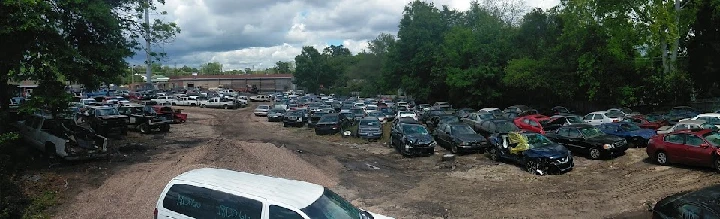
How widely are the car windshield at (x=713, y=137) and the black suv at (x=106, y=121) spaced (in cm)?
2574

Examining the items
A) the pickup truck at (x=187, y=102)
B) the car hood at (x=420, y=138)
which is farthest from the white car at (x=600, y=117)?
the pickup truck at (x=187, y=102)

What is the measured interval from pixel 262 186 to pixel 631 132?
726 inches

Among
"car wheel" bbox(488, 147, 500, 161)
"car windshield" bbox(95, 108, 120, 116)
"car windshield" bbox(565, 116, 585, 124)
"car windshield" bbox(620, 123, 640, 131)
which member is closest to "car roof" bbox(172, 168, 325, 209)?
"car wheel" bbox(488, 147, 500, 161)

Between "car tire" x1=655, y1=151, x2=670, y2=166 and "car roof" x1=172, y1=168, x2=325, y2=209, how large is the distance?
13592mm

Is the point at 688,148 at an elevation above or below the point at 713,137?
below

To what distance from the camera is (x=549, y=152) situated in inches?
645

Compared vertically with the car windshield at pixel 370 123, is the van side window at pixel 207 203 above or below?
above

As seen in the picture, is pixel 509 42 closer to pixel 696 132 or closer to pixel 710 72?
pixel 710 72

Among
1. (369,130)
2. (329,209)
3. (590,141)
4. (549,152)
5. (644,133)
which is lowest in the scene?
(369,130)

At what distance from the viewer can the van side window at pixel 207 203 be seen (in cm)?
694

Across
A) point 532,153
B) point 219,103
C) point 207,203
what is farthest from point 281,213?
point 219,103

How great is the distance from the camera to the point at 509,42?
51.9 meters

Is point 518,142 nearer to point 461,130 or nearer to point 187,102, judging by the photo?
point 461,130

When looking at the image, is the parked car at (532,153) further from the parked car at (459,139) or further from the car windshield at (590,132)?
the car windshield at (590,132)
